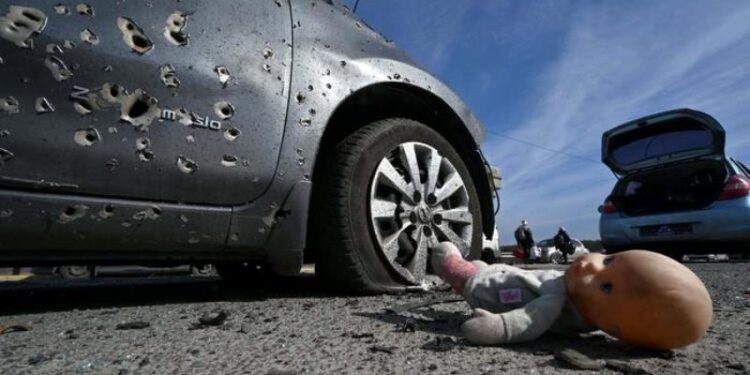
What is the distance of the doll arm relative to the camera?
123 cm

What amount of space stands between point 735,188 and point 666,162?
944 millimetres

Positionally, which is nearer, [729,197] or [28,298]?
[28,298]

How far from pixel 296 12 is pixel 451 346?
1.61 metres

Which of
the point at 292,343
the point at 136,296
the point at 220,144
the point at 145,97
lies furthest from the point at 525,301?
the point at 136,296

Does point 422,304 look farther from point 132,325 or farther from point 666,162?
point 666,162

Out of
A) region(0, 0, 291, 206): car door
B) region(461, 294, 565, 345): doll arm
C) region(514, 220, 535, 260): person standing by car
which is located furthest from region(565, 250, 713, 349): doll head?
region(514, 220, 535, 260): person standing by car

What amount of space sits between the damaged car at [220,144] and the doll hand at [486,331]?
0.98 meters

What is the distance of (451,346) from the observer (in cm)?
127

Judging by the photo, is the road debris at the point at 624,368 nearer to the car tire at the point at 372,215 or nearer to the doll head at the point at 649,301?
the doll head at the point at 649,301

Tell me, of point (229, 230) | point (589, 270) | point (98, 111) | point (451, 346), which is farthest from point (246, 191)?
point (589, 270)

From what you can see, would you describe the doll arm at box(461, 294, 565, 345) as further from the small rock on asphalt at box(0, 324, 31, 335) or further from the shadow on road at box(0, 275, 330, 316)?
the small rock on asphalt at box(0, 324, 31, 335)

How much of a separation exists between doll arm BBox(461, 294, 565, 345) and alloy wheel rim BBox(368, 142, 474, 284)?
1013 mm

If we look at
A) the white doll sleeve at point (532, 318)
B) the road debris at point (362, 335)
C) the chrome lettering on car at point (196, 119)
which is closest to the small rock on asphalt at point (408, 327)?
the road debris at point (362, 335)

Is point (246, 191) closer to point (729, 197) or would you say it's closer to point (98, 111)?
point (98, 111)
